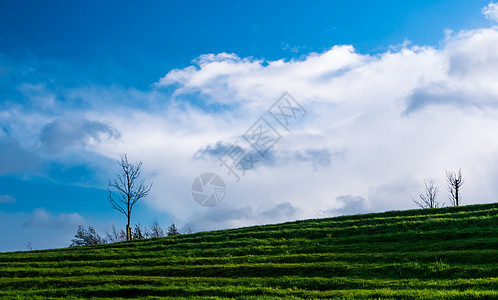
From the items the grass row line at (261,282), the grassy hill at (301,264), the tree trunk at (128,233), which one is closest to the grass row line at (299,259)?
the grassy hill at (301,264)

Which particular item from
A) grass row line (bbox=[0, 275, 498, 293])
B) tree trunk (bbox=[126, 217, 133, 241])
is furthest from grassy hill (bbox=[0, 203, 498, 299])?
tree trunk (bbox=[126, 217, 133, 241])

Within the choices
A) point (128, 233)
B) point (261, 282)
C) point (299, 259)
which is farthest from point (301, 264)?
point (128, 233)

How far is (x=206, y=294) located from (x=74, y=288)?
6635 millimetres

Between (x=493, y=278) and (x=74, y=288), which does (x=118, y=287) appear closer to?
(x=74, y=288)

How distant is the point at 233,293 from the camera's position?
14.9m

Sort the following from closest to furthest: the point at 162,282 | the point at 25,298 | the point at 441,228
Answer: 1. the point at 25,298
2. the point at 162,282
3. the point at 441,228

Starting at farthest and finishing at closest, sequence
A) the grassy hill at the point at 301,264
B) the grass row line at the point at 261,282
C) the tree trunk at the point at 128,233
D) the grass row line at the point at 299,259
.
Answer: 1. the tree trunk at the point at 128,233
2. the grass row line at the point at 299,259
3. the grassy hill at the point at 301,264
4. the grass row line at the point at 261,282

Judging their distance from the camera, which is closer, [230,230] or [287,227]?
[287,227]

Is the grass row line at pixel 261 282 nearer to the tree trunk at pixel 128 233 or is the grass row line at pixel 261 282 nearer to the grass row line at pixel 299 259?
the grass row line at pixel 299 259

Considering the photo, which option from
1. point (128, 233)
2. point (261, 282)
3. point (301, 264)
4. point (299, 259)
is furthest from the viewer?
point (128, 233)

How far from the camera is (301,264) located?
19.2 m

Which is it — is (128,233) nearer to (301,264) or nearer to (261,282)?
(301,264)

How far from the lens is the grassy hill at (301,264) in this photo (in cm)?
1491

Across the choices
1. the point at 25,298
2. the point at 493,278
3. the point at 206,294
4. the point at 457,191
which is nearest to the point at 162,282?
the point at 206,294
